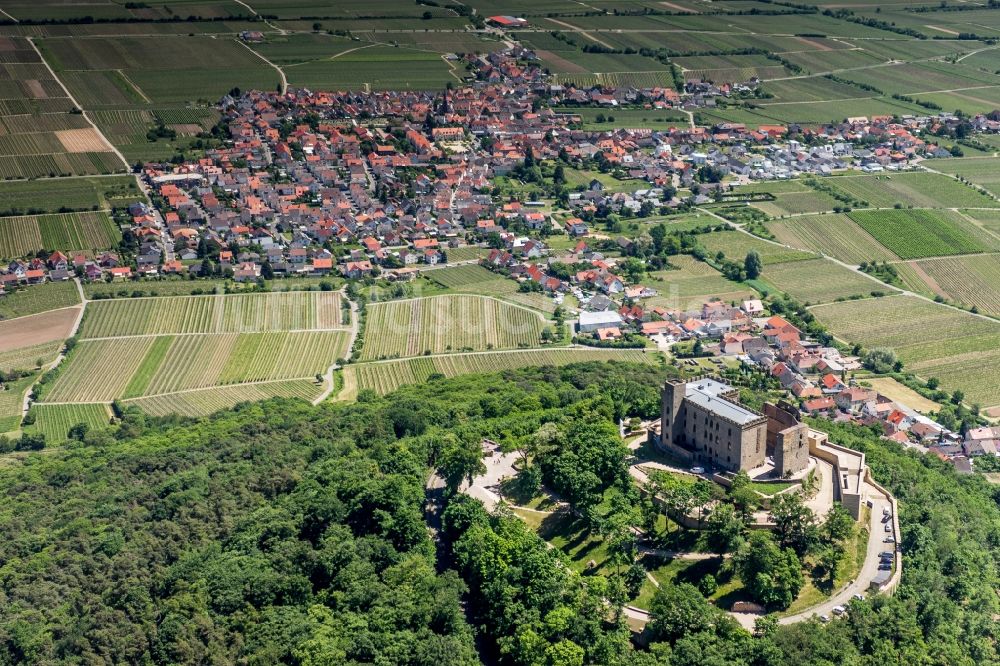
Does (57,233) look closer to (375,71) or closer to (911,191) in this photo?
(375,71)

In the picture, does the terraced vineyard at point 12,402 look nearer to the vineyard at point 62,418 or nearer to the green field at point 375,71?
the vineyard at point 62,418

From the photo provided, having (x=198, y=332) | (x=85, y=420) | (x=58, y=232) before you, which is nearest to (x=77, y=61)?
(x=58, y=232)

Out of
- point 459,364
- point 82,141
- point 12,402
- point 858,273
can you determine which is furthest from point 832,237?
point 82,141

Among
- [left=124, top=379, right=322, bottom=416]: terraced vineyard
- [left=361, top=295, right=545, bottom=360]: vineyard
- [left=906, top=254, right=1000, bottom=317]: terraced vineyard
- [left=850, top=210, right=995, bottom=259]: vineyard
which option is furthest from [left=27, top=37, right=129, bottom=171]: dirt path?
[left=906, top=254, right=1000, bottom=317]: terraced vineyard

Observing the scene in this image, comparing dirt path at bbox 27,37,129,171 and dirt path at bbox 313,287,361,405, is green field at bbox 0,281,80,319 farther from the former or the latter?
dirt path at bbox 27,37,129,171

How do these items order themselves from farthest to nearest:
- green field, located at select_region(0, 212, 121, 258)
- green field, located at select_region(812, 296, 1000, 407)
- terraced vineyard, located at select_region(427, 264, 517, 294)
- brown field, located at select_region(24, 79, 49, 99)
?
brown field, located at select_region(24, 79, 49, 99), green field, located at select_region(0, 212, 121, 258), terraced vineyard, located at select_region(427, 264, 517, 294), green field, located at select_region(812, 296, 1000, 407)

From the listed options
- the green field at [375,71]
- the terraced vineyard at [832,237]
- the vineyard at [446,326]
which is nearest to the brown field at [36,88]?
the green field at [375,71]
